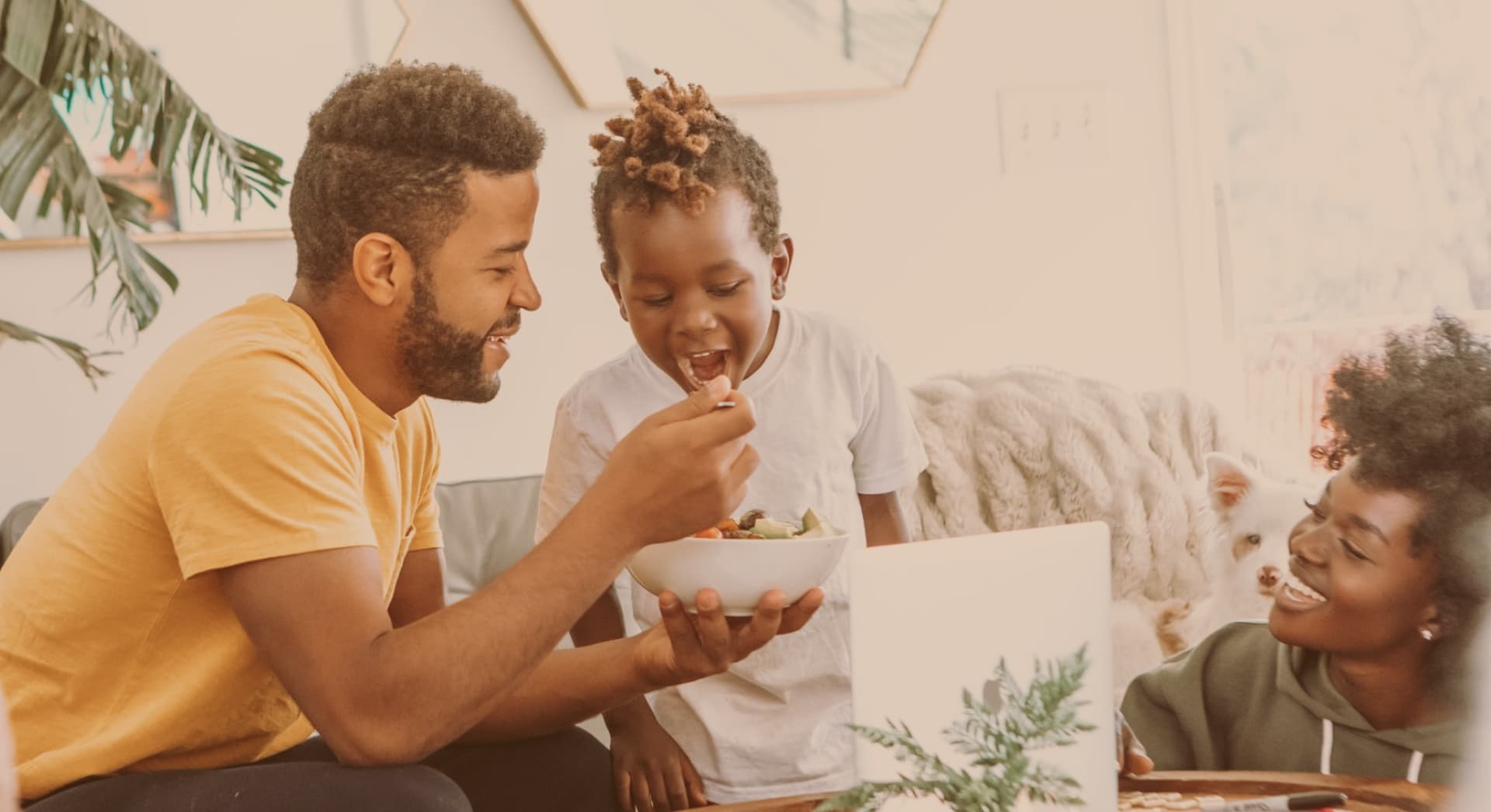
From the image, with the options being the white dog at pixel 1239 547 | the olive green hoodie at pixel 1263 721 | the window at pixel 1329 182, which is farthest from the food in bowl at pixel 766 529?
the window at pixel 1329 182

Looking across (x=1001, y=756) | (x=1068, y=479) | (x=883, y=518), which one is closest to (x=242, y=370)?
(x=1001, y=756)

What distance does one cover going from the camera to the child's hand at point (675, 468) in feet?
3.82

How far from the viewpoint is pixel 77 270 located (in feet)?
7.29

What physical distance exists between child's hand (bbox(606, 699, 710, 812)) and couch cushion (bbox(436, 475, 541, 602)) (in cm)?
64

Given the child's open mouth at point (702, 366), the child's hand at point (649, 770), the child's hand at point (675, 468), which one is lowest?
the child's hand at point (649, 770)

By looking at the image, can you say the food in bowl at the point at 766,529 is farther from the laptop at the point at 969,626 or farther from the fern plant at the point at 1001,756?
the fern plant at the point at 1001,756

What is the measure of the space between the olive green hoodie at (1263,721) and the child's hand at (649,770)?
0.49 meters

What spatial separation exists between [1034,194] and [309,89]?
4.55 ft

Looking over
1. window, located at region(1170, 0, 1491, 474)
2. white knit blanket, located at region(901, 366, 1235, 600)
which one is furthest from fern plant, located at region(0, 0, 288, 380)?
window, located at region(1170, 0, 1491, 474)

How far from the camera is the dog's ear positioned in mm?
2012

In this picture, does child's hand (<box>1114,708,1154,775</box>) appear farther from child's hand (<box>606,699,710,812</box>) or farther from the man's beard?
the man's beard

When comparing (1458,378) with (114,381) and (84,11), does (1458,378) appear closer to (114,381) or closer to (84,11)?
(84,11)

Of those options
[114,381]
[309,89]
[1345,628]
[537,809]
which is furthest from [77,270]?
[1345,628]

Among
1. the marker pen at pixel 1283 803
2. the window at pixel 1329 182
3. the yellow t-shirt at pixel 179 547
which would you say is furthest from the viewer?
the window at pixel 1329 182
